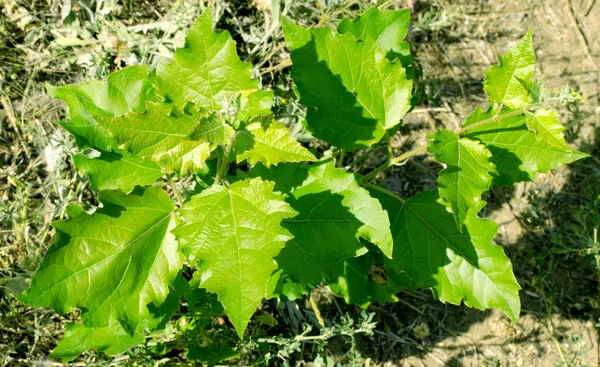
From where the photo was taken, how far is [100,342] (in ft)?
8.44

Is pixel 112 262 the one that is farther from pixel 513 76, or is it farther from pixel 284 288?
pixel 513 76

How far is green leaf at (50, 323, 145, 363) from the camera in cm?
254

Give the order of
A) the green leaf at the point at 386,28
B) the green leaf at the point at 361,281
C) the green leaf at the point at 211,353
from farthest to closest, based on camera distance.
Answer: the green leaf at the point at 211,353 → the green leaf at the point at 361,281 → the green leaf at the point at 386,28

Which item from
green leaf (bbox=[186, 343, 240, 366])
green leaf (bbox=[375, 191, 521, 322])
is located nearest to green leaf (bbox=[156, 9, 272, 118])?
green leaf (bbox=[375, 191, 521, 322])

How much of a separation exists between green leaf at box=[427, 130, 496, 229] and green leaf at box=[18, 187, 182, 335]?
1055 millimetres

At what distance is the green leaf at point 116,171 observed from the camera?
217 centimetres

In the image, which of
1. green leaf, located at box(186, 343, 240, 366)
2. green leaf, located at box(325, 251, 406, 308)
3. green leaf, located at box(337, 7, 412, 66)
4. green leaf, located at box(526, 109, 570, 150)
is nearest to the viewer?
green leaf, located at box(526, 109, 570, 150)

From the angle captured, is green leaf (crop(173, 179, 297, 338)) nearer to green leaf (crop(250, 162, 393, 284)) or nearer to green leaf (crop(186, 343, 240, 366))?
green leaf (crop(250, 162, 393, 284))

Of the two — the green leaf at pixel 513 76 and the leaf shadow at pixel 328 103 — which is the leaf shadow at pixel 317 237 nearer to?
the leaf shadow at pixel 328 103

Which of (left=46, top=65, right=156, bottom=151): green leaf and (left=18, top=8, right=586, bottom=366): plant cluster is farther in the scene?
(left=46, top=65, right=156, bottom=151): green leaf

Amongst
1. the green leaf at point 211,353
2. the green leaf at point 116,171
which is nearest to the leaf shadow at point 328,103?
the green leaf at point 116,171

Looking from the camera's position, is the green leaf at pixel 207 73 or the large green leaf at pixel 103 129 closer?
the green leaf at pixel 207 73

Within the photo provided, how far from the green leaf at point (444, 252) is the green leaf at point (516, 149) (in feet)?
0.87

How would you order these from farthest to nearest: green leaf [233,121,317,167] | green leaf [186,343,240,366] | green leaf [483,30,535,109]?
1. green leaf [186,343,240,366]
2. green leaf [483,30,535,109]
3. green leaf [233,121,317,167]
